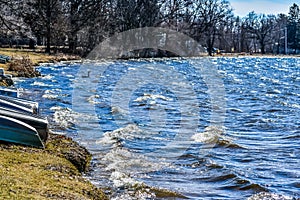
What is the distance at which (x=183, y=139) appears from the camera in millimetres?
11914

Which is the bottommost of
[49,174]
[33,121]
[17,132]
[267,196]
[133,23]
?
[267,196]

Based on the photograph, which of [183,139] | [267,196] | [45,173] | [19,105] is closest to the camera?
[45,173]

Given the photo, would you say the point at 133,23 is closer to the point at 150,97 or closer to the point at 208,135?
the point at 150,97

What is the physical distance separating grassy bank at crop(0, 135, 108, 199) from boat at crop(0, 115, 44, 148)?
6.4 inches

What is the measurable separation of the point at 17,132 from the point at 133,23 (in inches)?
2488

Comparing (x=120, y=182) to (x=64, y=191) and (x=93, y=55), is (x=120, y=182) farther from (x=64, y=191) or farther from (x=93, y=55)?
(x=93, y=55)

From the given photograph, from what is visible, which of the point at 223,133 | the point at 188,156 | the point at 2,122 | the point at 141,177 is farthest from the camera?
the point at 223,133

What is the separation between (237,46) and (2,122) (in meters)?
113

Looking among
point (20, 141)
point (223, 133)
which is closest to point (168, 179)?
point (20, 141)

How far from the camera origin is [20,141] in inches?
316

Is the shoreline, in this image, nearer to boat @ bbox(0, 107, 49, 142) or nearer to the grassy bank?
the grassy bank

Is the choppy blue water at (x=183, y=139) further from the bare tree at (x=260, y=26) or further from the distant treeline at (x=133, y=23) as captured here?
the bare tree at (x=260, y=26)

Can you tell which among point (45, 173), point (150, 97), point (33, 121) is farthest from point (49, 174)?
point (150, 97)

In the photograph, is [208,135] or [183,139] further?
[208,135]
